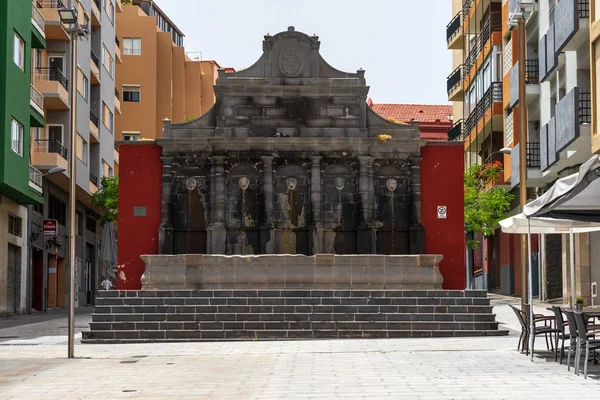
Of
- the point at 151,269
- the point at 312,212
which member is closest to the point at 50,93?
the point at 312,212

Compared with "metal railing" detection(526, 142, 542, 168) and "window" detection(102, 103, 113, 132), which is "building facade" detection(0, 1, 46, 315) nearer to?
"window" detection(102, 103, 113, 132)

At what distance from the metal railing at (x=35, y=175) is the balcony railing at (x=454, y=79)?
25267 millimetres

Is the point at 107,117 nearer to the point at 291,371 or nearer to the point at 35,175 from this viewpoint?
the point at 35,175

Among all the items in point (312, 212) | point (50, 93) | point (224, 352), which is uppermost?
point (50, 93)

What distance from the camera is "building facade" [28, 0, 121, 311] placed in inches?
1901

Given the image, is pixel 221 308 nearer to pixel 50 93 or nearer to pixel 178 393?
pixel 178 393

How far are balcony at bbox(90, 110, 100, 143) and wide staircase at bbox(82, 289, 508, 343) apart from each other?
28483 mm

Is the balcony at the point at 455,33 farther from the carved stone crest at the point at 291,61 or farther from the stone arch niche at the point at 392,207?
the stone arch niche at the point at 392,207

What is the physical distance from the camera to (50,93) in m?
47.9

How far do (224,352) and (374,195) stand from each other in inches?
620

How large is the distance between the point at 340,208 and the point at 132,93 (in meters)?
35.6

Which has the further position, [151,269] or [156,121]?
[156,121]

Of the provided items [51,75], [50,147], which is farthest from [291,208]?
[51,75]

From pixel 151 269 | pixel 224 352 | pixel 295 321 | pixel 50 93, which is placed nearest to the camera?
pixel 224 352
